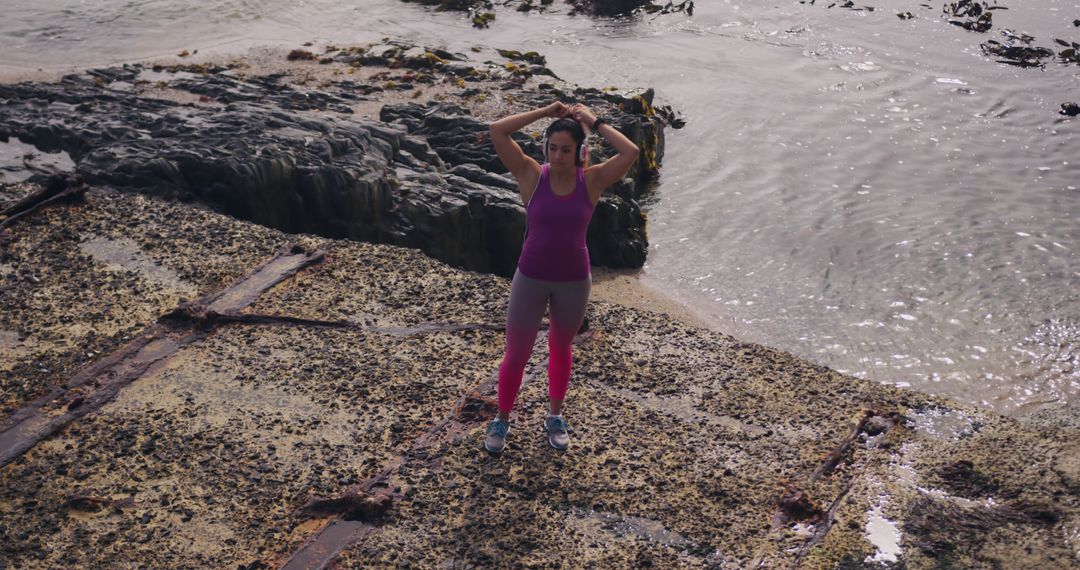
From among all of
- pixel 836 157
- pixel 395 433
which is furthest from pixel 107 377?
pixel 836 157

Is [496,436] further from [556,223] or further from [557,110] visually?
[557,110]

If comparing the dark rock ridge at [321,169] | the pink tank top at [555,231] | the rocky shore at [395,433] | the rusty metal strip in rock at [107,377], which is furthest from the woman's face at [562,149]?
the dark rock ridge at [321,169]

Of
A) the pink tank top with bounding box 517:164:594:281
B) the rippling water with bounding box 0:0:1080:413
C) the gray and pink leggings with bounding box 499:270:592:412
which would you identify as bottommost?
the rippling water with bounding box 0:0:1080:413

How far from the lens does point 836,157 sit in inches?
551

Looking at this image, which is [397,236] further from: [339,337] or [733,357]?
[733,357]

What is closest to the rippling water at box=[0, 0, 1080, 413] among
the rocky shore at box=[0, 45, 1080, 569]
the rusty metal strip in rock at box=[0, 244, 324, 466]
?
the rocky shore at box=[0, 45, 1080, 569]

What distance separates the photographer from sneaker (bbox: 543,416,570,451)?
18.0ft

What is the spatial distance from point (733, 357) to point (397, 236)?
3505 mm

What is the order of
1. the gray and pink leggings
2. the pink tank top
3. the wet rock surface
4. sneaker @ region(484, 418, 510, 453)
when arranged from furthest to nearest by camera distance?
sneaker @ region(484, 418, 510, 453)
the gray and pink leggings
the pink tank top
the wet rock surface

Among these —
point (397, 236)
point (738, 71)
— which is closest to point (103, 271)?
point (397, 236)

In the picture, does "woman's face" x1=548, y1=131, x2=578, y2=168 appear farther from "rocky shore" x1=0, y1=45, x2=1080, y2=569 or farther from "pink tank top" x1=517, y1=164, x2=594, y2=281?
"rocky shore" x1=0, y1=45, x2=1080, y2=569

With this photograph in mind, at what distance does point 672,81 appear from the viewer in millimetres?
17016

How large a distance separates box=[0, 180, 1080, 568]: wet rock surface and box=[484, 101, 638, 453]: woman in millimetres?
609

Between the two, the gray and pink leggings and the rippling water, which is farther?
the rippling water
